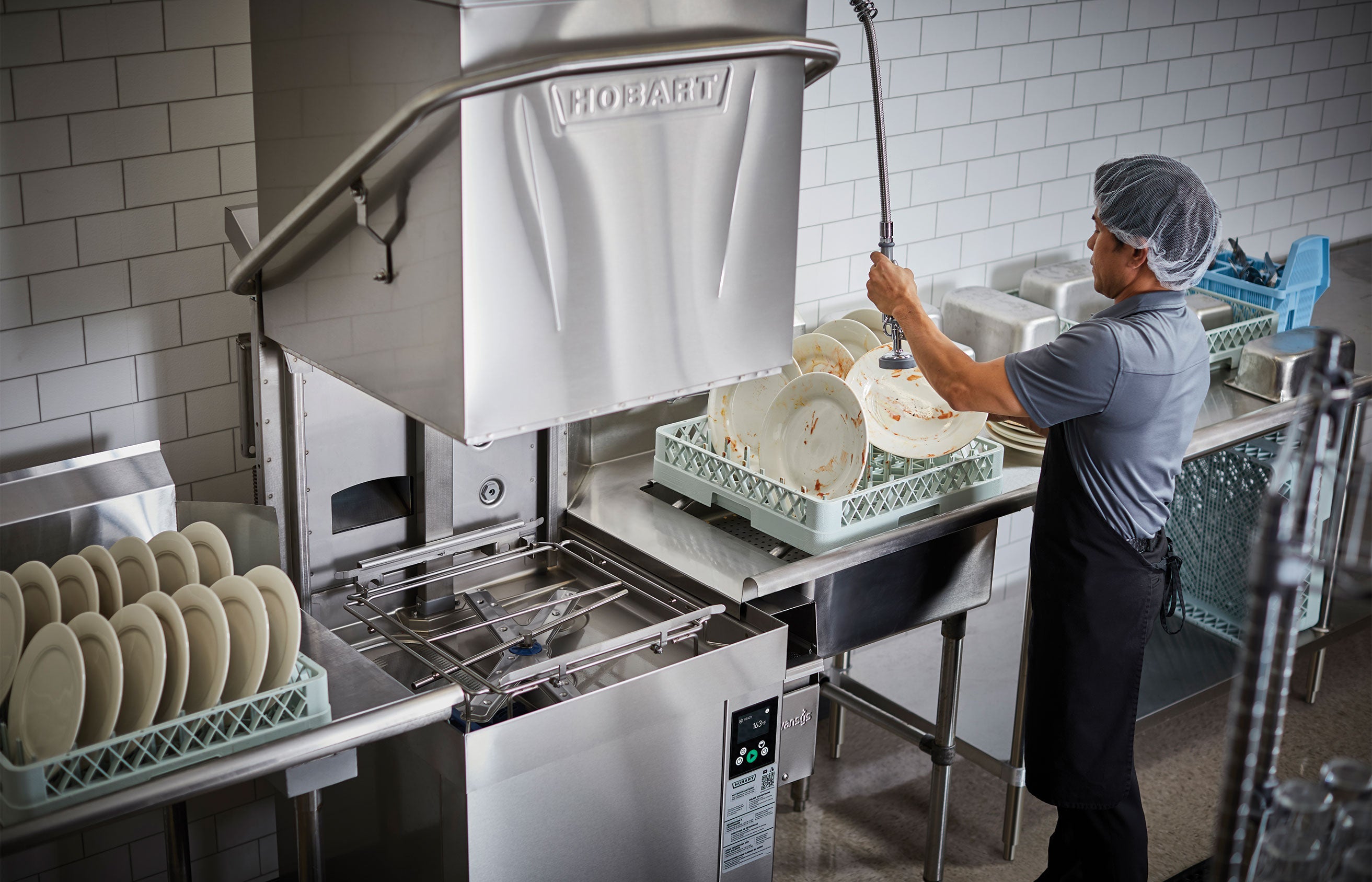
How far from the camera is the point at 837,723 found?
3.72 m

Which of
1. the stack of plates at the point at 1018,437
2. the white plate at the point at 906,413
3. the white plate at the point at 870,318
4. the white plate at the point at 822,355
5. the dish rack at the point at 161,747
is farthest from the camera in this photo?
the white plate at the point at 870,318

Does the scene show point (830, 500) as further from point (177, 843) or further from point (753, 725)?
point (177, 843)

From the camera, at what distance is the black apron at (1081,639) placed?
2.55m

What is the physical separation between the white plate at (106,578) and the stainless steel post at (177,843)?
1.48 feet

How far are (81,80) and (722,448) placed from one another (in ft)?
4.62

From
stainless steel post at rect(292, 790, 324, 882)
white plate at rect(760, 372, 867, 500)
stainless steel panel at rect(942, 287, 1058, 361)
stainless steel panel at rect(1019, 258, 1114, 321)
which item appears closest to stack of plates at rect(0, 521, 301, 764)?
stainless steel post at rect(292, 790, 324, 882)

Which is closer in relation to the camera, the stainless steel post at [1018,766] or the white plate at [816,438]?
the white plate at [816,438]

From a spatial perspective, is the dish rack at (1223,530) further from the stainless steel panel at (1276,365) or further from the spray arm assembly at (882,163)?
the spray arm assembly at (882,163)

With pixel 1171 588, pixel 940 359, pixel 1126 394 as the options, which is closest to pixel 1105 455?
pixel 1126 394

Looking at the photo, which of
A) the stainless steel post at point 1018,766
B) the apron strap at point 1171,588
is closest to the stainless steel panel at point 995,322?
the stainless steel post at point 1018,766

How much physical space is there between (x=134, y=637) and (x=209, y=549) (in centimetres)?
25

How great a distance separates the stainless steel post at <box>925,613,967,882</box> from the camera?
9.92 ft

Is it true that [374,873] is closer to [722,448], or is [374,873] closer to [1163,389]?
[722,448]

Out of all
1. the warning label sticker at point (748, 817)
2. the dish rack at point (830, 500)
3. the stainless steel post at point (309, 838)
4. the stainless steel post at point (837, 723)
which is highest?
the dish rack at point (830, 500)
